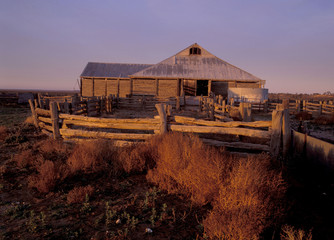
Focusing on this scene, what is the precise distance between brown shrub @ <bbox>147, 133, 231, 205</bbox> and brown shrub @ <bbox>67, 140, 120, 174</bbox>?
1.16 meters

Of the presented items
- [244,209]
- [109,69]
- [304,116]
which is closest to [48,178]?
[244,209]

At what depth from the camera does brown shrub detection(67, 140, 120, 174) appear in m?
4.45

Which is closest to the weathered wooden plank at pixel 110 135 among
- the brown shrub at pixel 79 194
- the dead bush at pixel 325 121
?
the brown shrub at pixel 79 194

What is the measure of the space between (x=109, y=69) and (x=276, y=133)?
28073mm

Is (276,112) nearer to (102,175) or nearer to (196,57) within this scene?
(102,175)

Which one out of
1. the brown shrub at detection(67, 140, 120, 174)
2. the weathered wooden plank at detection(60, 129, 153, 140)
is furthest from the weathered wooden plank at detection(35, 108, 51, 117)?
the brown shrub at detection(67, 140, 120, 174)

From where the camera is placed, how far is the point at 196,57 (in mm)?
26141

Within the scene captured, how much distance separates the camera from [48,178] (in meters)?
3.74

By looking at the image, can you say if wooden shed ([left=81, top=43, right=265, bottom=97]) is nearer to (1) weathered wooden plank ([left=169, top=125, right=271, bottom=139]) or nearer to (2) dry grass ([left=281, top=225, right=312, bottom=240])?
(1) weathered wooden plank ([left=169, top=125, right=271, bottom=139])

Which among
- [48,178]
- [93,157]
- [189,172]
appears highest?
[189,172]

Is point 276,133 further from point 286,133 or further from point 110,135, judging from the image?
point 110,135

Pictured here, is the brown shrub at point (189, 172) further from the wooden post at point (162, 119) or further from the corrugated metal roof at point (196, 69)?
the corrugated metal roof at point (196, 69)

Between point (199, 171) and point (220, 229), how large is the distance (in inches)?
44.3

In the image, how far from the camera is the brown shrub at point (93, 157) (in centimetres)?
445
